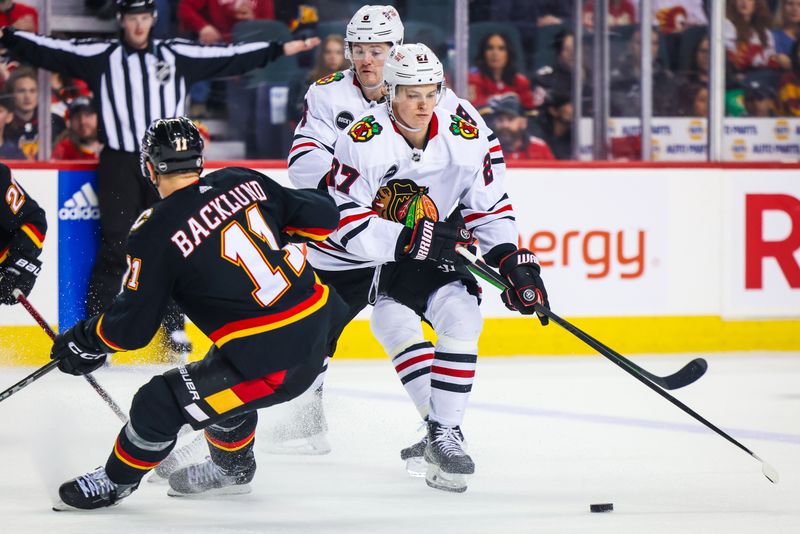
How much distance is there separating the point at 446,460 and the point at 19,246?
4.77 feet

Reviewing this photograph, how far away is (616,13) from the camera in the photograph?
5.96 meters

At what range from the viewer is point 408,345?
11.7 feet

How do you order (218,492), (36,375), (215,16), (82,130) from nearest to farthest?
(36,375)
(218,492)
(82,130)
(215,16)

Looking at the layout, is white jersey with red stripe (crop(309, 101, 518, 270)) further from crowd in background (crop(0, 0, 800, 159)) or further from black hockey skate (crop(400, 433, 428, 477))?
crowd in background (crop(0, 0, 800, 159))

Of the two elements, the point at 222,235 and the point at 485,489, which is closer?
the point at 222,235

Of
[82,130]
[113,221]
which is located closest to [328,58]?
[82,130]

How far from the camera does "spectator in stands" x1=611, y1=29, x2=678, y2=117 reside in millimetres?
5954

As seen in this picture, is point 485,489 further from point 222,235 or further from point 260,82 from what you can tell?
point 260,82

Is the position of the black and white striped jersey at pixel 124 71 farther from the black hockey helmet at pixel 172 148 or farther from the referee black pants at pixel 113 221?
the black hockey helmet at pixel 172 148

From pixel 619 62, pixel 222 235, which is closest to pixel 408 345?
pixel 222 235

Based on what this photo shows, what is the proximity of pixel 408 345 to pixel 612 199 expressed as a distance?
2.34 metres

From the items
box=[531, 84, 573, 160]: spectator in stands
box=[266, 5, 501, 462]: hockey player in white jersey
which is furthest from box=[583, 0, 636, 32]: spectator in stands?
box=[266, 5, 501, 462]: hockey player in white jersey

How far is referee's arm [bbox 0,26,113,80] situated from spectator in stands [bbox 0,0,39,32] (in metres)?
0.05

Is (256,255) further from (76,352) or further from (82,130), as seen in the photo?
(82,130)
